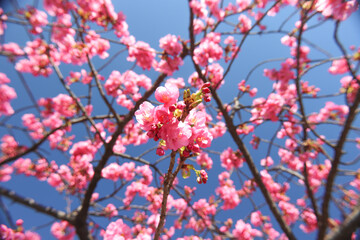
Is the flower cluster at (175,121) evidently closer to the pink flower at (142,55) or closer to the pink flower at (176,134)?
the pink flower at (176,134)

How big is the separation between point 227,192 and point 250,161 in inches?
55.5

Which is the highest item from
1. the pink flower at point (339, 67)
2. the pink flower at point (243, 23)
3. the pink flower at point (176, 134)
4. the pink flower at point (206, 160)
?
the pink flower at point (243, 23)

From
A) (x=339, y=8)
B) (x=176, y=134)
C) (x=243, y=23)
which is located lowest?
(x=176, y=134)

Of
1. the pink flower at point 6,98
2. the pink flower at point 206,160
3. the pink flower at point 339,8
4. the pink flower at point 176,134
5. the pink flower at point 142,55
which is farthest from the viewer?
the pink flower at point 206,160

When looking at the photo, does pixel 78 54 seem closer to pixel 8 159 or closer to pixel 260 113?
pixel 8 159

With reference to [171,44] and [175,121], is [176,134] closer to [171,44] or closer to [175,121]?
[175,121]

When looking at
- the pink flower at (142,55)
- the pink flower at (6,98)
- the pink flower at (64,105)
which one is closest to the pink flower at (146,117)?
the pink flower at (142,55)

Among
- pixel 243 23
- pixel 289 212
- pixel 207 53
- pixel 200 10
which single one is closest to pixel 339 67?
pixel 207 53

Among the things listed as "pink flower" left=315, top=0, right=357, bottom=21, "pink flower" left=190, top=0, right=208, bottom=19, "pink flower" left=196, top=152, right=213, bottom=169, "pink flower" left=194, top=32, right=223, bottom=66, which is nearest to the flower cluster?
"pink flower" left=315, top=0, right=357, bottom=21

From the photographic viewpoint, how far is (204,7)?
3.47 metres

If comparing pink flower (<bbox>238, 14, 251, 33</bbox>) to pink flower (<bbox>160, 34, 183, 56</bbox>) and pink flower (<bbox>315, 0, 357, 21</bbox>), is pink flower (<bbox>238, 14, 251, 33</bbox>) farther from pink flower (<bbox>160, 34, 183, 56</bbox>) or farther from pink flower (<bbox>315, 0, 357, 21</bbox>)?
pink flower (<bbox>315, 0, 357, 21</bbox>)

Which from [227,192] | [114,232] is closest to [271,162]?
[227,192]

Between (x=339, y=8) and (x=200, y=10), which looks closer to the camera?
(x=339, y=8)

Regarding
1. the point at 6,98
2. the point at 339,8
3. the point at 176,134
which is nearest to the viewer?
the point at 176,134
